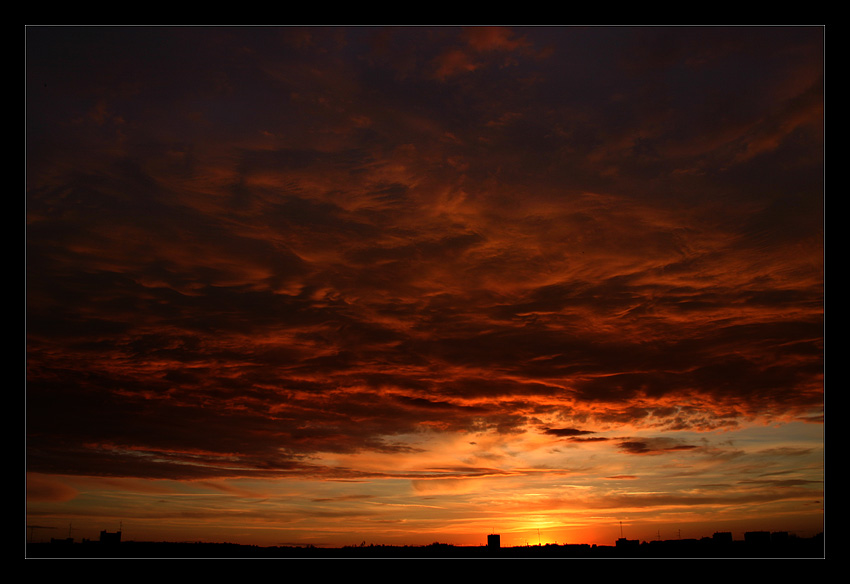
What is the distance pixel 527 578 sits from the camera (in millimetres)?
44875

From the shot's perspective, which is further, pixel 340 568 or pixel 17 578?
pixel 340 568

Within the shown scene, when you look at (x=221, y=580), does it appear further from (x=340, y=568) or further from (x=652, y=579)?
(x=652, y=579)

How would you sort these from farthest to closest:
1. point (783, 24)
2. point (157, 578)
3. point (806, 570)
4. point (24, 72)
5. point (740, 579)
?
point (157, 578)
point (740, 579)
point (806, 570)
point (783, 24)
point (24, 72)

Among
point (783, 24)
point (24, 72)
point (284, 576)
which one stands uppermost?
point (783, 24)

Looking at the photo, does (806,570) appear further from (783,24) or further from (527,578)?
(783,24)

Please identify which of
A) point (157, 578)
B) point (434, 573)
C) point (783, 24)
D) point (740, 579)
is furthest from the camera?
point (434, 573)

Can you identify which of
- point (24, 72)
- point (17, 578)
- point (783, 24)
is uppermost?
point (783, 24)

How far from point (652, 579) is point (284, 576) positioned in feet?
85.6

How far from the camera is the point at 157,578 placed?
4278 cm

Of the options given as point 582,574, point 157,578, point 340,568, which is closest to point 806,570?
point 582,574

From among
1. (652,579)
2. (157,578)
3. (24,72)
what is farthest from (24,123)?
(652,579)

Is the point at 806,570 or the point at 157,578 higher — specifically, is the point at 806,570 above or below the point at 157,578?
above

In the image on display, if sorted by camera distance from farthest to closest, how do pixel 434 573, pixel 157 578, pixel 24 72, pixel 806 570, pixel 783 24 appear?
pixel 434 573
pixel 157 578
pixel 806 570
pixel 783 24
pixel 24 72

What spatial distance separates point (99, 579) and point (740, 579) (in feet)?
135
